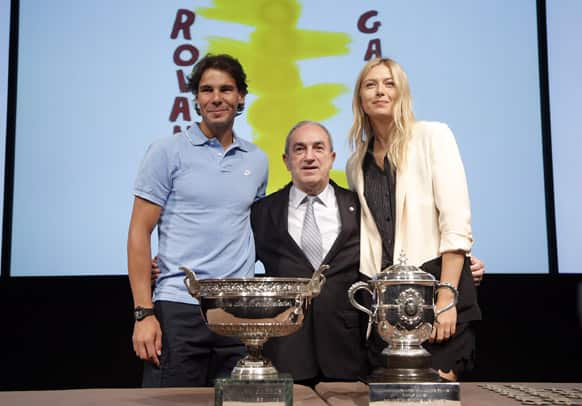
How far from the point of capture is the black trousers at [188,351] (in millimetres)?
2178

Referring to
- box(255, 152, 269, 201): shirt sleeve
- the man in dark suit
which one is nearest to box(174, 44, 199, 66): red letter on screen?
box(255, 152, 269, 201): shirt sleeve

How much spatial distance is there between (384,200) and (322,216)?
0.72 feet

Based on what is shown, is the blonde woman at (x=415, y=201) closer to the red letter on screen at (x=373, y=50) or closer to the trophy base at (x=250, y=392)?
the trophy base at (x=250, y=392)

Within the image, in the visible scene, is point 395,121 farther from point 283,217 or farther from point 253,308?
point 253,308

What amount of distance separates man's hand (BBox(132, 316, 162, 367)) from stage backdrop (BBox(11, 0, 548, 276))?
1.14 m

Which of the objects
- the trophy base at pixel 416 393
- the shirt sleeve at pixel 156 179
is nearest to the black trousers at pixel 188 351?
the shirt sleeve at pixel 156 179

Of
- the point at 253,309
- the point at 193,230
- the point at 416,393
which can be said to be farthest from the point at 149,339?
the point at 416,393

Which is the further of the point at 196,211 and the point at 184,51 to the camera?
the point at 184,51

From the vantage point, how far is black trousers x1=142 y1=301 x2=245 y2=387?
7.14ft

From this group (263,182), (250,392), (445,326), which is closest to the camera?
(250,392)

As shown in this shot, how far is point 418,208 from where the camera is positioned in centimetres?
212

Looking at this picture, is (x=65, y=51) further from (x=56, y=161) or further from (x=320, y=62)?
(x=320, y=62)

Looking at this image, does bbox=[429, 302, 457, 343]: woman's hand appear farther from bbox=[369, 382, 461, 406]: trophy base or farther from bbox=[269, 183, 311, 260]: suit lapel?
bbox=[369, 382, 461, 406]: trophy base

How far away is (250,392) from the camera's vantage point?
140 centimetres
